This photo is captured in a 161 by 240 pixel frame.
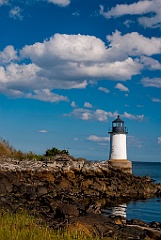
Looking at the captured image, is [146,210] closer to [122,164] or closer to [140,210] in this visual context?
[140,210]

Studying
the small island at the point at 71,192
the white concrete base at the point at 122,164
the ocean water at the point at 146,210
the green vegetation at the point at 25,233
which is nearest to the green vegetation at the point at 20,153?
the small island at the point at 71,192

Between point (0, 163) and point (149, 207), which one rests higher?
point (0, 163)

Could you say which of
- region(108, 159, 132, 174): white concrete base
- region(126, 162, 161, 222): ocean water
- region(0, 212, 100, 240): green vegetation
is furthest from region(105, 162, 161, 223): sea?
region(0, 212, 100, 240): green vegetation

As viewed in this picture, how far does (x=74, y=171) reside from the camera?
1260 inches

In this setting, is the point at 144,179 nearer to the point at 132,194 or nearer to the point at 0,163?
the point at 132,194

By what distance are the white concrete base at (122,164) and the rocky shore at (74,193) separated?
2.40 meters

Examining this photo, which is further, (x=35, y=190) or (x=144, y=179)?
(x=144, y=179)

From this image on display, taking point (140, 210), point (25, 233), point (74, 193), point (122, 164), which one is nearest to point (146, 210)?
point (140, 210)

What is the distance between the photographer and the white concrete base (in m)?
40.6

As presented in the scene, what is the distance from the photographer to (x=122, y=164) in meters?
41.2

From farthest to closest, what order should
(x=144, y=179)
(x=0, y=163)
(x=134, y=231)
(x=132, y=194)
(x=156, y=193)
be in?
(x=144, y=179), (x=156, y=193), (x=132, y=194), (x=0, y=163), (x=134, y=231)

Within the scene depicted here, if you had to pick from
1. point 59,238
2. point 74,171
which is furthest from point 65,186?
point 59,238

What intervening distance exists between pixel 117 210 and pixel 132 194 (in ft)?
29.4

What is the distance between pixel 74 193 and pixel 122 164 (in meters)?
14.9
